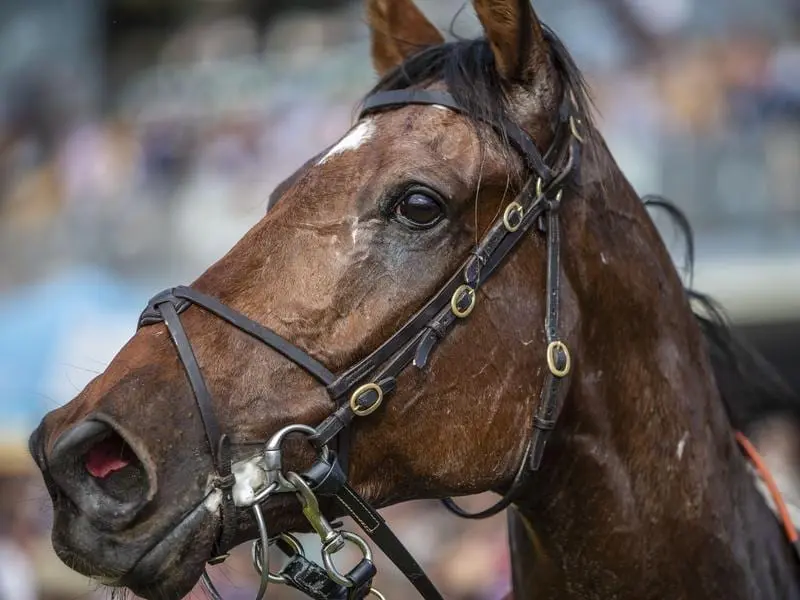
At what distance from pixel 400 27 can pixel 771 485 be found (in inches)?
63.0

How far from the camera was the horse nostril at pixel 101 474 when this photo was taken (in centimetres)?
178

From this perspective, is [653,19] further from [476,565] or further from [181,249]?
[476,565]

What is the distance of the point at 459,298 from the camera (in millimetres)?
2109

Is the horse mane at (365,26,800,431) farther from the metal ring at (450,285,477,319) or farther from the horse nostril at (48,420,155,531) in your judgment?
the horse nostril at (48,420,155,531)

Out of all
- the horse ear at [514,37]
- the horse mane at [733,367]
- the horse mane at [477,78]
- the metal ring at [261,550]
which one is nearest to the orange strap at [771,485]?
the horse mane at [733,367]

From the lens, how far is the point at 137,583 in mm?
1859

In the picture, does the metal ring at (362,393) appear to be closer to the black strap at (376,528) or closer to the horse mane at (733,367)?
the black strap at (376,528)

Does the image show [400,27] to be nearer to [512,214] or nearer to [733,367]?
[512,214]

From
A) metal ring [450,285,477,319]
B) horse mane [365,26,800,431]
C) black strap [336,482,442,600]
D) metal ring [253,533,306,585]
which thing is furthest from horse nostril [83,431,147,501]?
horse mane [365,26,800,431]

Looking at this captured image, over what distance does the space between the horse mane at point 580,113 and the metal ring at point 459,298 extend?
1.17ft

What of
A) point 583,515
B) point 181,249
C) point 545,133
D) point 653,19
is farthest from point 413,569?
point 653,19

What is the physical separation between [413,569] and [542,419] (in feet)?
1.41

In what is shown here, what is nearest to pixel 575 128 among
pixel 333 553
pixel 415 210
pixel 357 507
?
pixel 415 210

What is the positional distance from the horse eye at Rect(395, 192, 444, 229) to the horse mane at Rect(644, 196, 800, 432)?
0.98m
